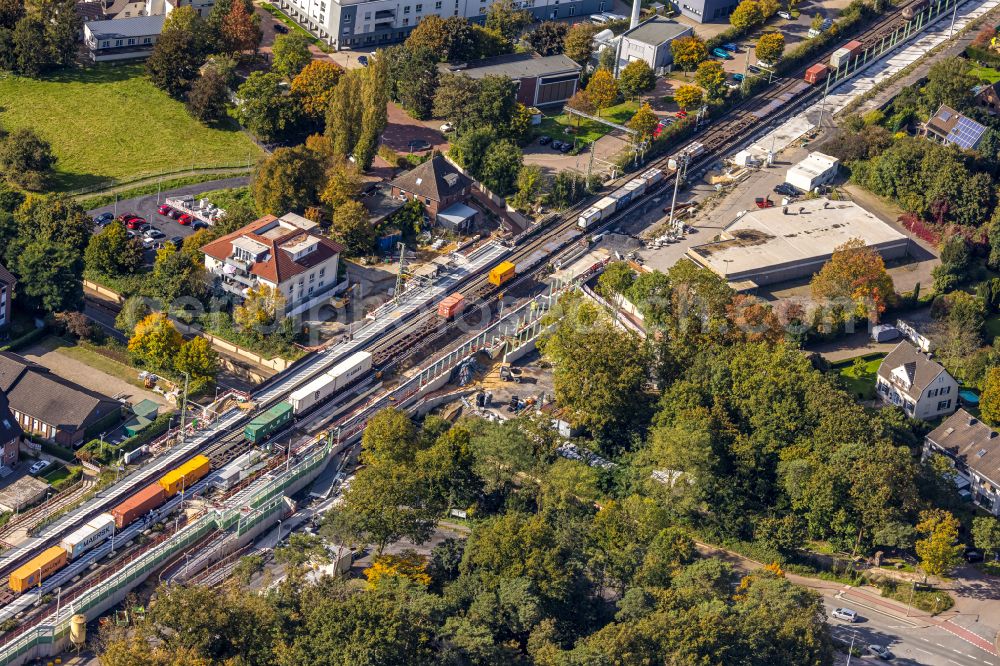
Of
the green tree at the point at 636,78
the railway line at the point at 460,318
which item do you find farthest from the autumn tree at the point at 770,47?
the green tree at the point at 636,78

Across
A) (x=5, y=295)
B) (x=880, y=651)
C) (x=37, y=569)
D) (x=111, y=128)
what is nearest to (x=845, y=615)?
(x=880, y=651)

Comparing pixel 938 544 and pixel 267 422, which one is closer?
pixel 938 544

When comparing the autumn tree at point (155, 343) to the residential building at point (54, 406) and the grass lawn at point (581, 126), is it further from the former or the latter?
the grass lawn at point (581, 126)

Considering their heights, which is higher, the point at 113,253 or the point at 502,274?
the point at 113,253

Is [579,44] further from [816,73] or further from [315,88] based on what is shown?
Answer: [315,88]

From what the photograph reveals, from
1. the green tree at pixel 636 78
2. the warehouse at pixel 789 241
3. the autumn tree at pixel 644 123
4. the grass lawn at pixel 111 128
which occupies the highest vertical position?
the green tree at pixel 636 78

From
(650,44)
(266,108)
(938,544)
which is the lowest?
(938,544)
